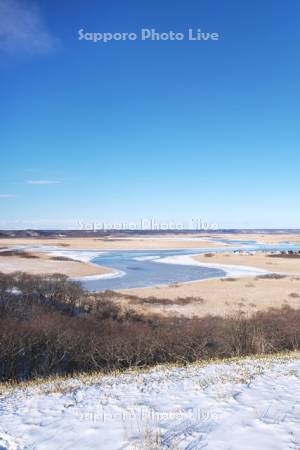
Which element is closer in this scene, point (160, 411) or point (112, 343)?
point (160, 411)

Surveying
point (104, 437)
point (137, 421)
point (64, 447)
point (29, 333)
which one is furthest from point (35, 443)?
point (29, 333)

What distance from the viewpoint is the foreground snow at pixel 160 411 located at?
5.35 metres

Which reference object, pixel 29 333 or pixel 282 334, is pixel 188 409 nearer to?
pixel 29 333

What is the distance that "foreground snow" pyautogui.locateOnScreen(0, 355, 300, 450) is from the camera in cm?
535

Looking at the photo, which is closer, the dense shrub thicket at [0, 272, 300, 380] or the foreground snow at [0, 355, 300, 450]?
the foreground snow at [0, 355, 300, 450]

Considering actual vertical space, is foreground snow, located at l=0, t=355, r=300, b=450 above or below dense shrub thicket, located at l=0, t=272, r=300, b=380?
above

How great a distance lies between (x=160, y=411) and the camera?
21.5ft

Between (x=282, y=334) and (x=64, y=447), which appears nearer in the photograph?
(x=64, y=447)

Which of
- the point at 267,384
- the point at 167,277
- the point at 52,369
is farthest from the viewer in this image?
the point at 167,277

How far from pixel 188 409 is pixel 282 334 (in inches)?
349

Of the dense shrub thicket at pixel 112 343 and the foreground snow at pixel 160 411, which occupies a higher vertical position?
the foreground snow at pixel 160 411

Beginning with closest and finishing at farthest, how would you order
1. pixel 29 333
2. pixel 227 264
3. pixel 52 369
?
pixel 52 369 < pixel 29 333 < pixel 227 264

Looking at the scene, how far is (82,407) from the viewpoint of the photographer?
6.86 meters

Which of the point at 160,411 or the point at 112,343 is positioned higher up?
the point at 160,411
